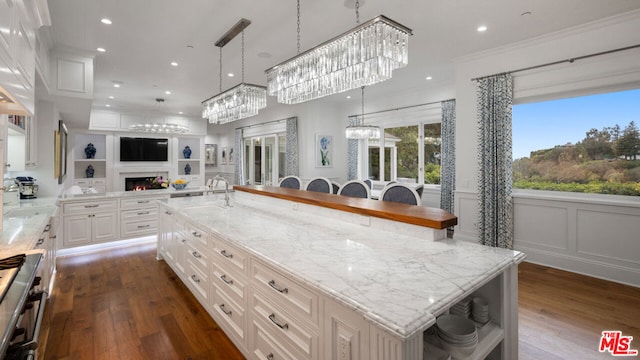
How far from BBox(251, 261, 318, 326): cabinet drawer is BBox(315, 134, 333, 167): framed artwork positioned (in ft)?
17.1

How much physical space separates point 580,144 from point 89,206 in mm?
6960

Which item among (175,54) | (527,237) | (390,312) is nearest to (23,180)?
(175,54)

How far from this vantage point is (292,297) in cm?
137

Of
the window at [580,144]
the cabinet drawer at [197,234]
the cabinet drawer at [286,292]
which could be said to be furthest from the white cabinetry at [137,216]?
the window at [580,144]

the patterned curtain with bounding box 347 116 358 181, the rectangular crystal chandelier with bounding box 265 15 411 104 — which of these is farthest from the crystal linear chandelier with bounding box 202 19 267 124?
the patterned curtain with bounding box 347 116 358 181

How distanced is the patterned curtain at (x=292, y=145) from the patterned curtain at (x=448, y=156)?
3354mm

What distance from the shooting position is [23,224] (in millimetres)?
2402

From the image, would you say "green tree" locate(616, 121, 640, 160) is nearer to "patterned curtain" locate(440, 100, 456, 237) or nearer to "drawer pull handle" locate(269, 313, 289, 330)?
"patterned curtain" locate(440, 100, 456, 237)

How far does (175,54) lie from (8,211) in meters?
2.58

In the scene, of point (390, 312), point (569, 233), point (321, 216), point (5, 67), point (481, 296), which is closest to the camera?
point (390, 312)

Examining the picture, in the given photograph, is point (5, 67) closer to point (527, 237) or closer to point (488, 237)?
point (488, 237)

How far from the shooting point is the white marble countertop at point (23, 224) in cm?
Result: 181

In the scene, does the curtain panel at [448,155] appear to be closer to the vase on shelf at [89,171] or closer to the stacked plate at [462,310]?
the stacked plate at [462,310]

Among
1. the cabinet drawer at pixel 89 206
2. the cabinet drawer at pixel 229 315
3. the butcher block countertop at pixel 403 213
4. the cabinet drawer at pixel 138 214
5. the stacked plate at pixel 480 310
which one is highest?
the butcher block countertop at pixel 403 213
